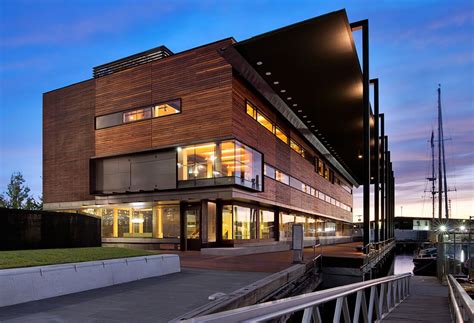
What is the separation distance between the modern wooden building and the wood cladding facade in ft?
0.25

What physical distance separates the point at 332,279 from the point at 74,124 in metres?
21.8

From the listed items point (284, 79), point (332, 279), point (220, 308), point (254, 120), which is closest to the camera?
point (220, 308)

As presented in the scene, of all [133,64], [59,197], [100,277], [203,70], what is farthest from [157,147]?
[100,277]

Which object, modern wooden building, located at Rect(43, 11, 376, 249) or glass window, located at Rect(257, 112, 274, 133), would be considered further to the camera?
glass window, located at Rect(257, 112, 274, 133)

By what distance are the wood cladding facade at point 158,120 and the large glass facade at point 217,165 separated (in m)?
0.56

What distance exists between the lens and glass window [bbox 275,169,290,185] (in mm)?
30125

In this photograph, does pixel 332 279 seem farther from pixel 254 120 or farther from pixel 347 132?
pixel 347 132

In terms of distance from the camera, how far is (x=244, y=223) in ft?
87.2

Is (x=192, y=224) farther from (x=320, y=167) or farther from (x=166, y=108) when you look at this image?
(x=320, y=167)

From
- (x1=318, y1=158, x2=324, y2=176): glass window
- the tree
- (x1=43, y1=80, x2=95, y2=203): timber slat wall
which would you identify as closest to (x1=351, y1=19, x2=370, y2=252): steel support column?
(x1=43, y1=80, x2=95, y2=203): timber slat wall

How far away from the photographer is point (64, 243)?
1800cm

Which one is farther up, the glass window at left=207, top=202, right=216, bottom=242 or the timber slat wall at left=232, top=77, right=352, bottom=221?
the timber slat wall at left=232, top=77, right=352, bottom=221

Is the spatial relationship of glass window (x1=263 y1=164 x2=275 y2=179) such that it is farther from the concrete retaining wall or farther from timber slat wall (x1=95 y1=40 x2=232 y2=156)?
the concrete retaining wall

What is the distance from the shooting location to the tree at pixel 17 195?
5222 centimetres
